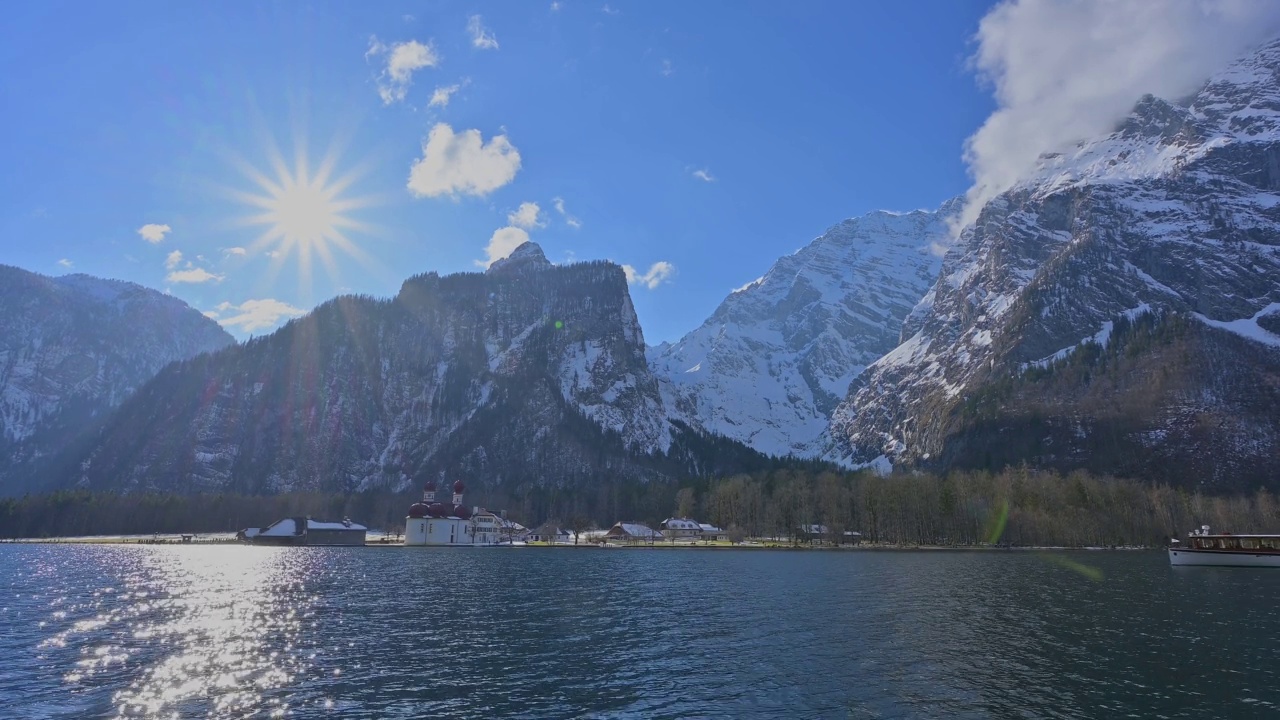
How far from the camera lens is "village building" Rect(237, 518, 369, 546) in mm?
181750

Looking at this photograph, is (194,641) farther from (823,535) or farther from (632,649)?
(823,535)

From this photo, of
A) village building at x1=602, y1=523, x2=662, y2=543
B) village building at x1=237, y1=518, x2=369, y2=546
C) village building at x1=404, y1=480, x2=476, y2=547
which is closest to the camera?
village building at x1=237, y1=518, x2=369, y2=546

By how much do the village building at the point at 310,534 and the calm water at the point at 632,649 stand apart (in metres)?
105

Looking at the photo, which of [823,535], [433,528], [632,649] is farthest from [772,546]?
[632,649]

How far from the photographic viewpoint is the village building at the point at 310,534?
182 metres

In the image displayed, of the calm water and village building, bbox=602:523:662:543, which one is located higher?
the calm water

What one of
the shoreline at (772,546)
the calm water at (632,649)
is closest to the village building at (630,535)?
the shoreline at (772,546)

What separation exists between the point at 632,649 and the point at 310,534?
167 metres

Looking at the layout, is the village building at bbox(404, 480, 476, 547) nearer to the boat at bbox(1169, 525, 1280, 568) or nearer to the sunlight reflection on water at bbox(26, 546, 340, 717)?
the sunlight reflection on water at bbox(26, 546, 340, 717)

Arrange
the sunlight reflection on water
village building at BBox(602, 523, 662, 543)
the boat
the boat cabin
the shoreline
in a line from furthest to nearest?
village building at BBox(602, 523, 662, 543) < the shoreline < the boat cabin < the boat < the sunlight reflection on water

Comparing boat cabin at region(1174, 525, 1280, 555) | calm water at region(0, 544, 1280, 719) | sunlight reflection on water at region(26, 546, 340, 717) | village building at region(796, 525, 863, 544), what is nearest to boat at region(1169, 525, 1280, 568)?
boat cabin at region(1174, 525, 1280, 555)

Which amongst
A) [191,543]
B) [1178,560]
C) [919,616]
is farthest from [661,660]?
[191,543]

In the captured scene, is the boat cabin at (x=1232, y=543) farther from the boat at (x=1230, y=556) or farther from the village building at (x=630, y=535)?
the village building at (x=630, y=535)

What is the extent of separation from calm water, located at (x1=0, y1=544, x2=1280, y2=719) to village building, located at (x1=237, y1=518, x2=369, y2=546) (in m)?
105
